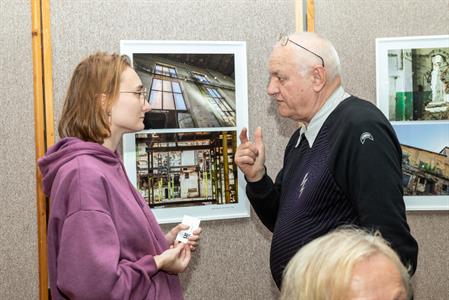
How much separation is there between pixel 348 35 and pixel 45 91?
3.94 ft

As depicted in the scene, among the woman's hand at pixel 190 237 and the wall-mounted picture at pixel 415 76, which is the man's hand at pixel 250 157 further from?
the wall-mounted picture at pixel 415 76

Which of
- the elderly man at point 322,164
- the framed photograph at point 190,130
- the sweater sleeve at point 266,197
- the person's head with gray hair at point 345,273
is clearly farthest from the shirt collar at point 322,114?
the person's head with gray hair at point 345,273

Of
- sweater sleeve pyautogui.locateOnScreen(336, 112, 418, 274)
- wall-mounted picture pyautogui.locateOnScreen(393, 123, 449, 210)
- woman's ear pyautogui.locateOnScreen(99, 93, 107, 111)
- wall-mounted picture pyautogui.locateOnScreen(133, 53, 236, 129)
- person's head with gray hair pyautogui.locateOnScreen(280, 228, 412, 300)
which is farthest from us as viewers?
wall-mounted picture pyautogui.locateOnScreen(393, 123, 449, 210)

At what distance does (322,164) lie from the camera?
1.61 metres

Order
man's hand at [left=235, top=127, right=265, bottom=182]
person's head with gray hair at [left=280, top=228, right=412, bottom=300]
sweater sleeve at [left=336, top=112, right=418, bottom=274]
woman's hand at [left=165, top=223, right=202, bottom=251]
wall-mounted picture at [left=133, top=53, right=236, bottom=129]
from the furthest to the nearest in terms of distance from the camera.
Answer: wall-mounted picture at [left=133, top=53, right=236, bottom=129] < man's hand at [left=235, top=127, right=265, bottom=182] < woman's hand at [left=165, top=223, right=202, bottom=251] < sweater sleeve at [left=336, top=112, right=418, bottom=274] < person's head with gray hair at [left=280, top=228, right=412, bottom=300]

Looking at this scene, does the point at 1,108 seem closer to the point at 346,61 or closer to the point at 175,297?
the point at 175,297

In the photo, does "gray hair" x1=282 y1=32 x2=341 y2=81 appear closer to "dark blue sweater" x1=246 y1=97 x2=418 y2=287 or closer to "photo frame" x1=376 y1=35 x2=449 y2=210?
"dark blue sweater" x1=246 y1=97 x2=418 y2=287

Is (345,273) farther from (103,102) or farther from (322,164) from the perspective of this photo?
(103,102)

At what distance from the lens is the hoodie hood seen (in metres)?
1.49

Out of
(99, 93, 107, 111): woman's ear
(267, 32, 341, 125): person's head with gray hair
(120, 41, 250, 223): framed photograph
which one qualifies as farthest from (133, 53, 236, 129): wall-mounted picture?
(99, 93, 107, 111): woman's ear

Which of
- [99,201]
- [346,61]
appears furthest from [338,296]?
[346,61]

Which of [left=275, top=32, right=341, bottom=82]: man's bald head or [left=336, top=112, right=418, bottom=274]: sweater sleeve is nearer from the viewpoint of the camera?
[left=336, top=112, right=418, bottom=274]: sweater sleeve

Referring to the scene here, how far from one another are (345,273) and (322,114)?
0.89 meters

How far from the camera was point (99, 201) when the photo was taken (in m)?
1.40
